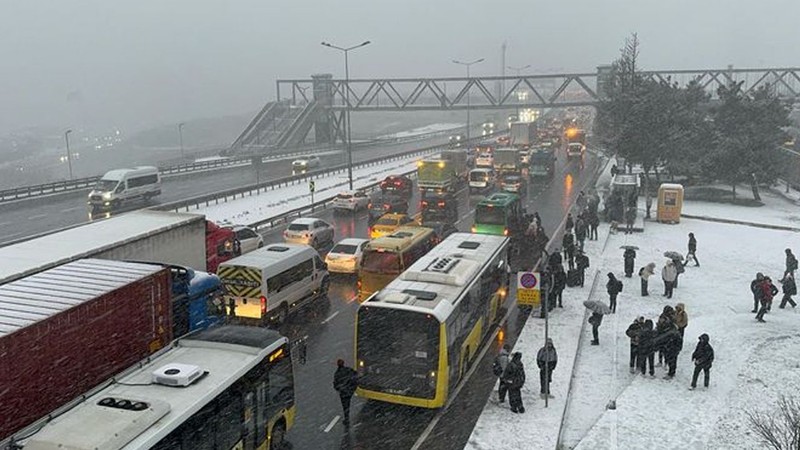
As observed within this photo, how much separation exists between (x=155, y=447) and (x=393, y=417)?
7011 millimetres

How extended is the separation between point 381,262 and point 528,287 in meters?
5.84

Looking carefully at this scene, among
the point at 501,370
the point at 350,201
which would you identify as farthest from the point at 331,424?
the point at 350,201

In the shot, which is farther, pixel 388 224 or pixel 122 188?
pixel 122 188

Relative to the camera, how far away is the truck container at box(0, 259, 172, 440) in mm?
10867

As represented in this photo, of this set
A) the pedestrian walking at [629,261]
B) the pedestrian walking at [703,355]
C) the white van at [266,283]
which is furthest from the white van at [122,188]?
the pedestrian walking at [703,355]

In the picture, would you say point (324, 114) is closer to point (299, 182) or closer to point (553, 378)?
point (299, 182)

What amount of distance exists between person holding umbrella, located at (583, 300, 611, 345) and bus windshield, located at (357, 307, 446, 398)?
614 centimetres

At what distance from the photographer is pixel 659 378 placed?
1788 cm

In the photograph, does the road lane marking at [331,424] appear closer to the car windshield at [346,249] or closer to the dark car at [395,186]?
the car windshield at [346,249]

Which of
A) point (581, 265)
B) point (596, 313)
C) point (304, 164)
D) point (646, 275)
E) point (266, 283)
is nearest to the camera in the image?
point (596, 313)

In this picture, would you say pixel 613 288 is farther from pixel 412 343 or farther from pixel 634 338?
pixel 412 343

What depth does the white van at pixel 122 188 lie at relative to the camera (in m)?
45.0

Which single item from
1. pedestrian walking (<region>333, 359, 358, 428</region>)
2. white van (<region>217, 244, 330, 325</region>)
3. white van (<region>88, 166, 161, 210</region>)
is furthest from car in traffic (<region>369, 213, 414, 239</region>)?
white van (<region>88, 166, 161, 210</region>)

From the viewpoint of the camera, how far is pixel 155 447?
9609 mm
